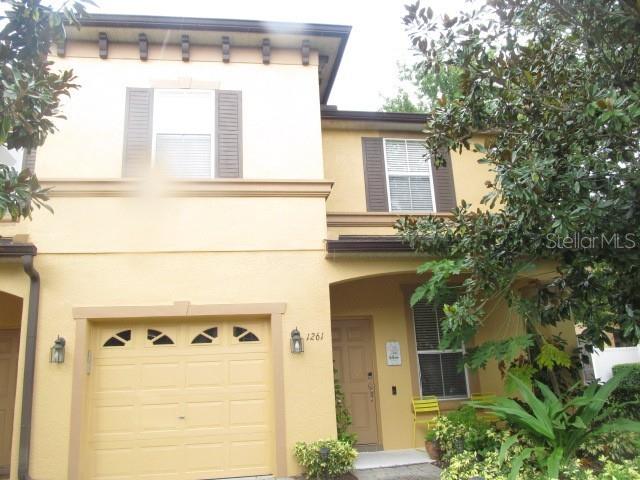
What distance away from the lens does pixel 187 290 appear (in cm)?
785

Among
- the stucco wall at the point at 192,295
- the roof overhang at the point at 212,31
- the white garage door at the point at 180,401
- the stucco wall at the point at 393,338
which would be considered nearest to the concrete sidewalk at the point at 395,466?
the stucco wall at the point at 393,338

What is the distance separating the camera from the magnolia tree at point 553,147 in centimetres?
553

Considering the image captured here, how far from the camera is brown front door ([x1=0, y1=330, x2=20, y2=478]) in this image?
Answer: 861 centimetres

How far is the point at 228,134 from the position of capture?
28.7 feet

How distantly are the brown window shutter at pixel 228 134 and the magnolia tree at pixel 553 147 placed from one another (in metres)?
3.23

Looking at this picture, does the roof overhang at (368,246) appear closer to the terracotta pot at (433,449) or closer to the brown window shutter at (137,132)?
the terracotta pot at (433,449)

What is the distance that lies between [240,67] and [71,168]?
10.6 feet

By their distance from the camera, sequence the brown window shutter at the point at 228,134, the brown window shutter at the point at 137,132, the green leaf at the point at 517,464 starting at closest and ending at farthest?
the green leaf at the point at 517,464 < the brown window shutter at the point at 137,132 < the brown window shutter at the point at 228,134

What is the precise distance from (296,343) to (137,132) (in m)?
4.25

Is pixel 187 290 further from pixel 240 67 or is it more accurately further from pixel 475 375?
pixel 475 375

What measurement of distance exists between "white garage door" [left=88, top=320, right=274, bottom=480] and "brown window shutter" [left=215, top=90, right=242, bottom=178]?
2.46m

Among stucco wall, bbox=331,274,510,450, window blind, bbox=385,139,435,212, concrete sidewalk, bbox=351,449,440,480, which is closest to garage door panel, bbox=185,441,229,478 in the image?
concrete sidewalk, bbox=351,449,440,480

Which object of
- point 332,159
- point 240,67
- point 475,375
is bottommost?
point 475,375

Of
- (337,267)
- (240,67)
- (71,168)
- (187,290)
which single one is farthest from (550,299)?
(71,168)
